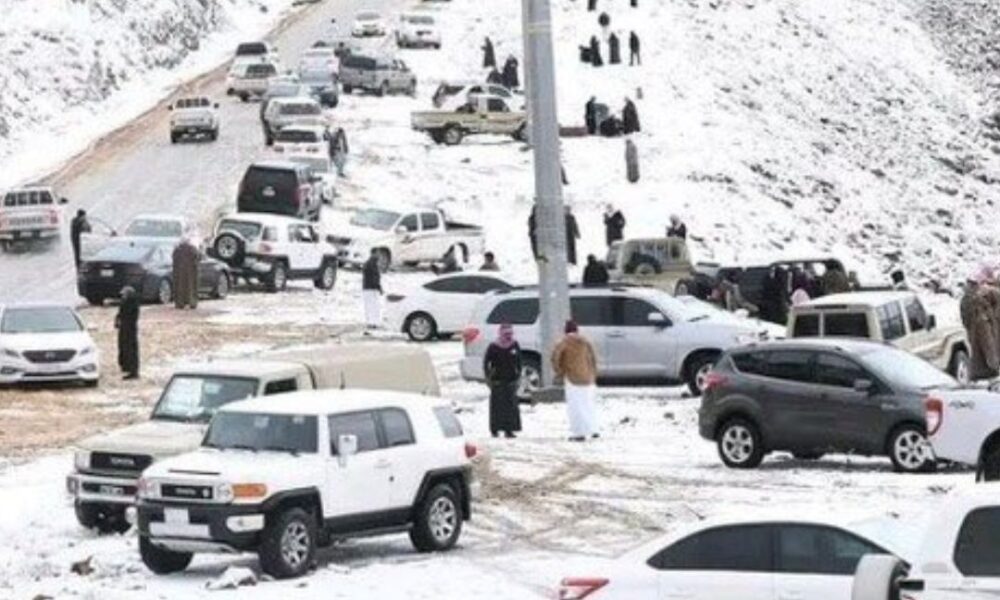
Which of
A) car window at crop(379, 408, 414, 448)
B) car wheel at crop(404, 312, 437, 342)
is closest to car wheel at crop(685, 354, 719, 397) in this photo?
car wheel at crop(404, 312, 437, 342)

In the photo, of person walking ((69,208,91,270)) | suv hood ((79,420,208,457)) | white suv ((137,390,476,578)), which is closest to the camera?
white suv ((137,390,476,578))

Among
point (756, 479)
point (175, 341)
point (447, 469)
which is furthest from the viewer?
point (175, 341)

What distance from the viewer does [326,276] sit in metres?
52.2

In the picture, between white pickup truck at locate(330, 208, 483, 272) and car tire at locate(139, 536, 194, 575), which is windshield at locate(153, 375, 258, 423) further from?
white pickup truck at locate(330, 208, 483, 272)

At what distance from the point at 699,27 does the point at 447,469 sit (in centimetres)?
6611

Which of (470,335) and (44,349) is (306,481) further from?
(44,349)

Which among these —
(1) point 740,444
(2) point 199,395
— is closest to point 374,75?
(1) point 740,444

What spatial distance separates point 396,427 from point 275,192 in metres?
33.9

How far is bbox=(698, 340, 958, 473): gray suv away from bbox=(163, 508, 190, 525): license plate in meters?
8.70

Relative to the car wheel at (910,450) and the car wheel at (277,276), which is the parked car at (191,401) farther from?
the car wheel at (277,276)

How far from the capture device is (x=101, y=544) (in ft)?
78.0

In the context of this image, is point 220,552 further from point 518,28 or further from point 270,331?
point 518,28

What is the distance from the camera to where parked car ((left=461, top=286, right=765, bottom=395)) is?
35.3 meters

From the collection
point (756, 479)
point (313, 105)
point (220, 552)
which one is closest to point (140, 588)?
point (220, 552)
